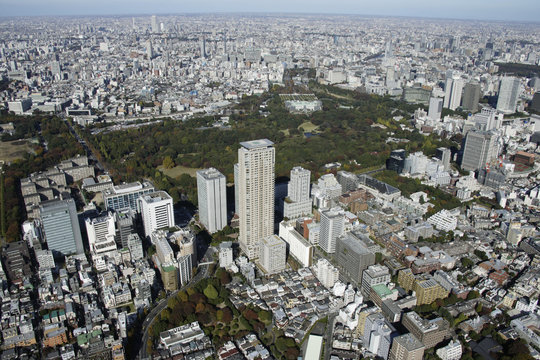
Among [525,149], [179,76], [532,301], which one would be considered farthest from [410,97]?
[532,301]

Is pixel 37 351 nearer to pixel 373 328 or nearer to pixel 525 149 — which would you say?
pixel 373 328

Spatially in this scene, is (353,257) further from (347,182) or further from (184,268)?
(347,182)

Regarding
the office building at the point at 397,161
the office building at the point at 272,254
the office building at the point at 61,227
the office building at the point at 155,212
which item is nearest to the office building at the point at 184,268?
the office building at the point at 272,254

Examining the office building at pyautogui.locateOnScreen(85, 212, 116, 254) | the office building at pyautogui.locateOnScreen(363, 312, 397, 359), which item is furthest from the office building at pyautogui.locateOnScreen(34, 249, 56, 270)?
the office building at pyautogui.locateOnScreen(363, 312, 397, 359)

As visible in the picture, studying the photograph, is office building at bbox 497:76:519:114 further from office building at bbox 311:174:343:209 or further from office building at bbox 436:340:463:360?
office building at bbox 436:340:463:360

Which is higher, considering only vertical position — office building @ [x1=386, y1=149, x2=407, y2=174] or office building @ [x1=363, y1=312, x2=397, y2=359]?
office building @ [x1=386, y1=149, x2=407, y2=174]

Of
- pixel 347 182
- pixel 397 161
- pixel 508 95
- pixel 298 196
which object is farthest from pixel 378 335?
pixel 508 95

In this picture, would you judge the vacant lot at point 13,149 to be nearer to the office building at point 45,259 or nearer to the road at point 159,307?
the office building at point 45,259
